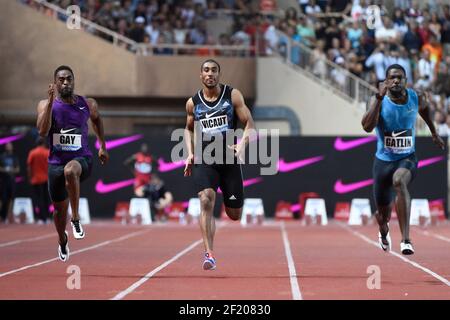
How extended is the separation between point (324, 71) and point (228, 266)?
17714mm

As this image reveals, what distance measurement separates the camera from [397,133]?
13102 millimetres

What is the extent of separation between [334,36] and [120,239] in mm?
13595

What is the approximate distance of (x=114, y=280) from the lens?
11133 millimetres

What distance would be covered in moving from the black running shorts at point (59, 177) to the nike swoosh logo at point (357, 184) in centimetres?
1639

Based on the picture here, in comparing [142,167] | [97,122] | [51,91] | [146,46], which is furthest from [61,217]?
[146,46]

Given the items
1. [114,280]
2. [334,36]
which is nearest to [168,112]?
[334,36]

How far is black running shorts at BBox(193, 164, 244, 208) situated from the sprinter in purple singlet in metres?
1.31

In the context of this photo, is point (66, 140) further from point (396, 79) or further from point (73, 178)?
point (396, 79)

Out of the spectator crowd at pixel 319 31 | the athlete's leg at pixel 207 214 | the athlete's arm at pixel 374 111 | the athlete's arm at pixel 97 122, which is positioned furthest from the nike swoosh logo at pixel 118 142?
the athlete's leg at pixel 207 214

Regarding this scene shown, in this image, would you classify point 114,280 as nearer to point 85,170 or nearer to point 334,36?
point 85,170

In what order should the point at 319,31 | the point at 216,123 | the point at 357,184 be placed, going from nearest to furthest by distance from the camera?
the point at 216,123 < the point at 357,184 < the point at 319,31

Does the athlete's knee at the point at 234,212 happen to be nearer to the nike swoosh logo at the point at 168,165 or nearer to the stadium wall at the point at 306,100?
the nike swoosh logo at the point at 168,165

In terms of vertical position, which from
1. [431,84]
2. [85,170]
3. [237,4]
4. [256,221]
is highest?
[237,4]

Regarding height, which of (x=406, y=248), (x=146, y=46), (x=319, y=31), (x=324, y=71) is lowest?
(x=406, y=248)
